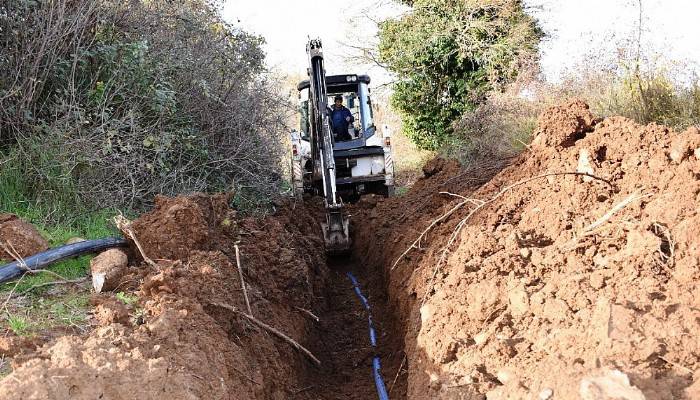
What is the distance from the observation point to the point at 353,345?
731cm

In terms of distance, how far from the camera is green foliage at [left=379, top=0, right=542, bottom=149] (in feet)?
68.3

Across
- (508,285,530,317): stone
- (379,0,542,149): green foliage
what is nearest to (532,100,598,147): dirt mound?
(508,285,530,317): stone

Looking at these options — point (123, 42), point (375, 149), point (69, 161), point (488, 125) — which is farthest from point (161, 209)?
point (488, 125)

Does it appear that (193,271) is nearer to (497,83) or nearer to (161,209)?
(161,209)

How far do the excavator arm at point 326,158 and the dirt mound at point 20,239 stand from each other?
454cm

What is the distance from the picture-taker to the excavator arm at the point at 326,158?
32.6 ft

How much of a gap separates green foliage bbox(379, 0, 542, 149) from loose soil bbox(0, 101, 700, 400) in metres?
13.8

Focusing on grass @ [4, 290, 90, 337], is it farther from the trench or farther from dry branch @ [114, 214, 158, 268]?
the trench

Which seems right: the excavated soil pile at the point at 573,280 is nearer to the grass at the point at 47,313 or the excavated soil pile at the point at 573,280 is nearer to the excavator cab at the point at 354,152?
the grass at the point at 47,313

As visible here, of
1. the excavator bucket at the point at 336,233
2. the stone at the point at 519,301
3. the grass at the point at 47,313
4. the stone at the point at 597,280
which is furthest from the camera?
the excavator bucket at the point at 336,233

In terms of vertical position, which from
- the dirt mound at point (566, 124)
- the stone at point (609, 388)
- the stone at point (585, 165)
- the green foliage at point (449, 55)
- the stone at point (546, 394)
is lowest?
the stone at point (546, 394)

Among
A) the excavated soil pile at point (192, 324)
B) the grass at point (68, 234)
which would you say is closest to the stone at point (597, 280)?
the excavated soil pile at point (192, 324)

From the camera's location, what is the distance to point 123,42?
10.2 meters

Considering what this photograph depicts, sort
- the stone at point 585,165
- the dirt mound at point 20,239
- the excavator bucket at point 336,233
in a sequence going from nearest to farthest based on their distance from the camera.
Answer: the stone at point 585,165
the dirt mound at point 20,239
the excavator bucket at point 336,233
